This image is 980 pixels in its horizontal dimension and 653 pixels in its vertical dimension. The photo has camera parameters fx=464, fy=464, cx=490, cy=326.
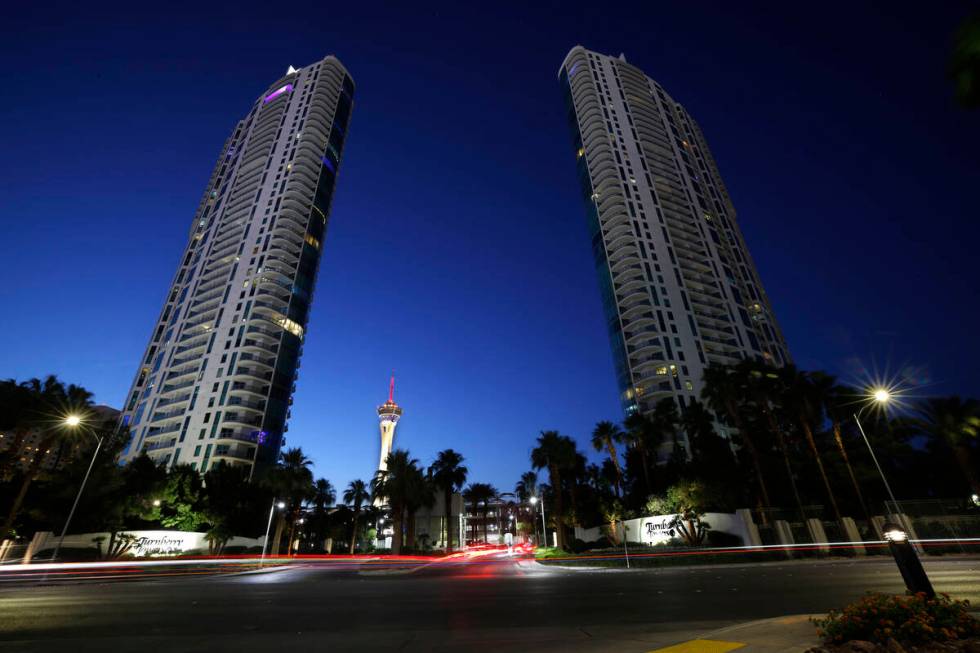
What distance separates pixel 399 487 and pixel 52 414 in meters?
36.2

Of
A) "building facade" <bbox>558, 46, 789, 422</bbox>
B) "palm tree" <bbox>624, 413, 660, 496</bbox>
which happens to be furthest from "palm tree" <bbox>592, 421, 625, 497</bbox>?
"building facade" <bbox>558, 46, 789, 422</bbox>

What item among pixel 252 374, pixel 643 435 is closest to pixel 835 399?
pixel 643 435

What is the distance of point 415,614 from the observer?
12336 millimetres

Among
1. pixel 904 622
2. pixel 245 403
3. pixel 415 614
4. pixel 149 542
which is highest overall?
pixel 245 403

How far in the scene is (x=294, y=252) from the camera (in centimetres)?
10250

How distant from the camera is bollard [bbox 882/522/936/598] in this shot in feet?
26.6

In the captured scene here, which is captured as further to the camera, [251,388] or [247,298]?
[247,298]

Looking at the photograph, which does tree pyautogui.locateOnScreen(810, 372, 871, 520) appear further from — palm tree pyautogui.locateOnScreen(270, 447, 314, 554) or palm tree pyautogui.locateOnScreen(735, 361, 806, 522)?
palm tree pyautogui.locateOnScreen(270, 447, 314, 554)

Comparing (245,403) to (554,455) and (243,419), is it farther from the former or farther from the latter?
(554,455)

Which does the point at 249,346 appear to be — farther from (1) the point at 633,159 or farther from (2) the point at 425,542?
(1) the point at 633,159

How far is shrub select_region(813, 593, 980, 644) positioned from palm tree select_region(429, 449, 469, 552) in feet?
226

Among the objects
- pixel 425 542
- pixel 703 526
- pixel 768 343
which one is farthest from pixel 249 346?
pixel 768 343

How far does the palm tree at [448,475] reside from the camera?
72.2 meters

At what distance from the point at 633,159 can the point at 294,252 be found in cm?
8122
